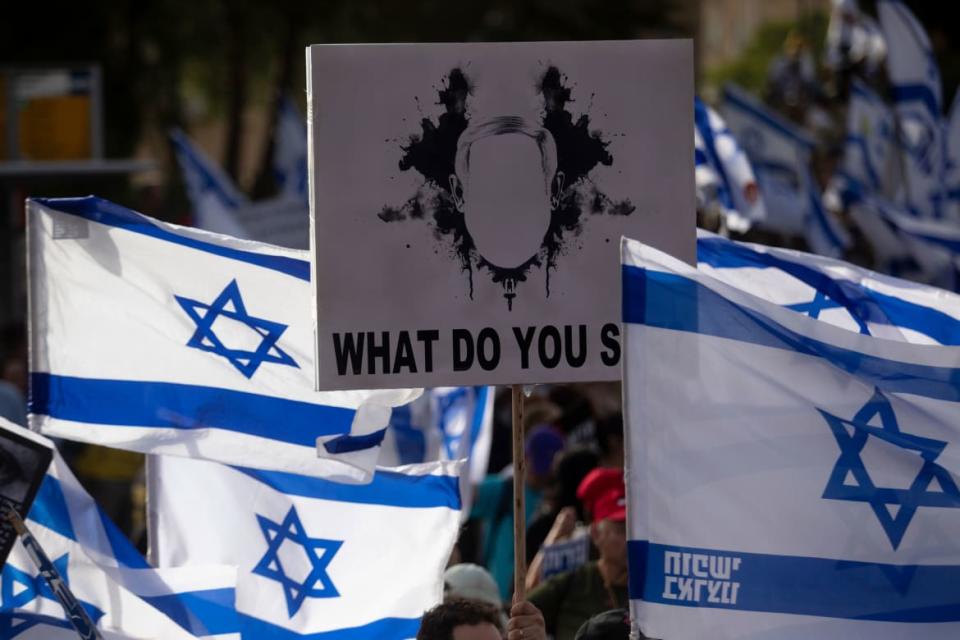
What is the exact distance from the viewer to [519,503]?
15.9ft

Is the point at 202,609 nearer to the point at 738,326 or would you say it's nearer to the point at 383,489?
the point at 383,489

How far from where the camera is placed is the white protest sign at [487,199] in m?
4.82

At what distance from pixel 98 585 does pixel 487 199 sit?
68.2 inches

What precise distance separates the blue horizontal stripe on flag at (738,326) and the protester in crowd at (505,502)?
4.10m

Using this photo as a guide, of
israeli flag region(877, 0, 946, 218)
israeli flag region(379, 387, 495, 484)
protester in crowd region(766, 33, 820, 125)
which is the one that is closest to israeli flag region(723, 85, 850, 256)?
israeli flag region(877, 0, 946, 218)

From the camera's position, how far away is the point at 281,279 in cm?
606

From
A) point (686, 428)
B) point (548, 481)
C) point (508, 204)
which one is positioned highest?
point (508, 204)

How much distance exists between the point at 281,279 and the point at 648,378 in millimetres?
1999

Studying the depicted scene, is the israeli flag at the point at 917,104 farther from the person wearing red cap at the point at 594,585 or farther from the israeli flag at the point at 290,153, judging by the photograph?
the person wearing red cap at the point at 594,585

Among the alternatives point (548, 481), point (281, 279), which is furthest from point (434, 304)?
point (548, 481)

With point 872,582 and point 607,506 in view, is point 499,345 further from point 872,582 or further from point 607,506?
point 607,506

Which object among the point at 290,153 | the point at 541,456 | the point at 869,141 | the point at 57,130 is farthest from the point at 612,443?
the point at 57,130

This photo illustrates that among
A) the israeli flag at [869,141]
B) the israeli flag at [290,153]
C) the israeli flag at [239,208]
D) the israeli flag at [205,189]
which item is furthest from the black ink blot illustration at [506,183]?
the israeli flag at [290,153]

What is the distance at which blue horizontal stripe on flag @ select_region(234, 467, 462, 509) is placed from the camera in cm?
600
